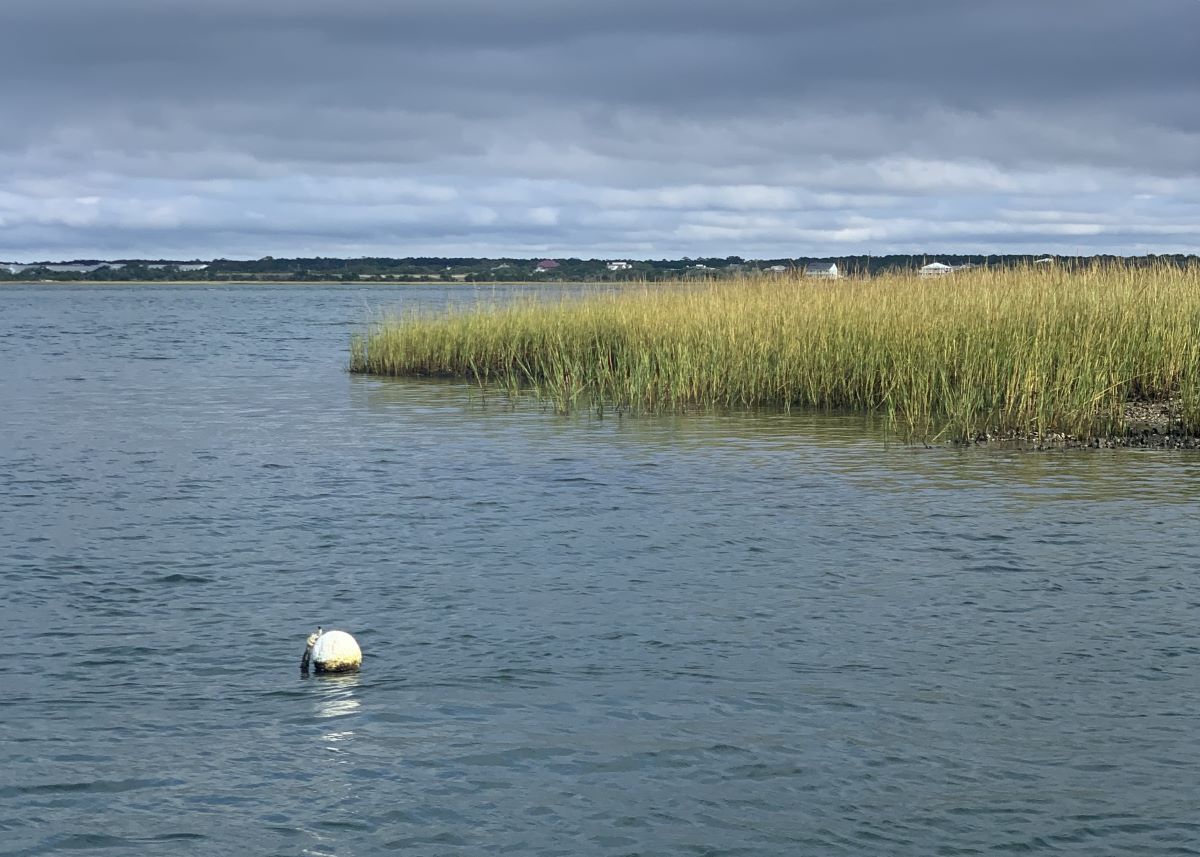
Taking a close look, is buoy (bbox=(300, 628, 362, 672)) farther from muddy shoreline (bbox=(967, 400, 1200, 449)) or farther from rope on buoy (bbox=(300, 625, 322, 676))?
muddy shoreline (bbox=(967, 400, 1200, 449))

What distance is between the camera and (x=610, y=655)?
26.5ft

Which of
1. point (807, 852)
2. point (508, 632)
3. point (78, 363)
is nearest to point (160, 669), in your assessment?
point (508, 632)

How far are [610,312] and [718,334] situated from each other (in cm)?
408

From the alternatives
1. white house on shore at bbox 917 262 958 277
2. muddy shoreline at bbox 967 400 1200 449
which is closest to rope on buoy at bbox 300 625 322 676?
muddy shoreline at bbox 967 400 1200 449

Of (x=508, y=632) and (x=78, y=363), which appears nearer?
(x=508, y=632)

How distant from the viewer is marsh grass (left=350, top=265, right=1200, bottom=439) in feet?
56.0

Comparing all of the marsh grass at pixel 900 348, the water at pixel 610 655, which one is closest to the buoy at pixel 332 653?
the water at pixel 610 655

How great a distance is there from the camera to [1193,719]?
6.79 meters

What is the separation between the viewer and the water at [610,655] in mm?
5777

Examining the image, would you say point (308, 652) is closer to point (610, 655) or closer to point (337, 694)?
point (337, 694)

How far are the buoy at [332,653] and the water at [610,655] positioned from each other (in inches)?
5.2

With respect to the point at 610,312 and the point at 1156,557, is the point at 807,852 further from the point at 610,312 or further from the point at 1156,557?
the point at 610,312

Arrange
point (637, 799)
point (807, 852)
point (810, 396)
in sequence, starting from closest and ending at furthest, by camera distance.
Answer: point (807, 852)
point (637, 799)
point (810, 396)

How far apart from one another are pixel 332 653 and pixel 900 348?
43.8ft
